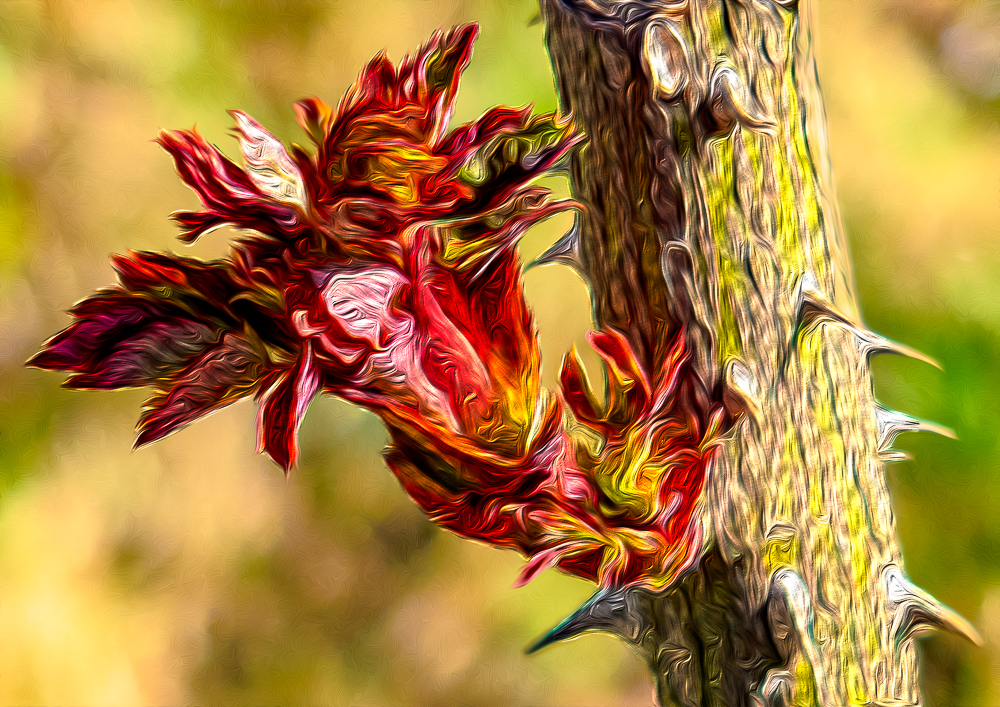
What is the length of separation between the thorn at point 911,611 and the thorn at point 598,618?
109 mm

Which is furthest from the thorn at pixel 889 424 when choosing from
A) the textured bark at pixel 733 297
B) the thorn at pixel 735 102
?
the thorn at pixel 735 102

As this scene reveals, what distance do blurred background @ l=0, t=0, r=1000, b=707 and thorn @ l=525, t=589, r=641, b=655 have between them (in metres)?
0.21

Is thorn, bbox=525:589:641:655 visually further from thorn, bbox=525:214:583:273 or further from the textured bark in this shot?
thorn, bbox=525:214:583:273

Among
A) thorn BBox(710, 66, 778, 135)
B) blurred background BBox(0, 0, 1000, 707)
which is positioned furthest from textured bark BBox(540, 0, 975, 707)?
blurred background BBox(0, 0, 1000, 707)

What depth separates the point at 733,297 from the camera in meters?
0.25

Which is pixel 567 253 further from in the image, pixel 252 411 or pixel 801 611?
pixel 252 411

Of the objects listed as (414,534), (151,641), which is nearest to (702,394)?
(414,534)

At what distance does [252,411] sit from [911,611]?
40 centimetres

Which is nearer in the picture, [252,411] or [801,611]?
[801,611]

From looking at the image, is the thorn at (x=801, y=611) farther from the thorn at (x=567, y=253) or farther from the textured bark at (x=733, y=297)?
the thorn at (x=567, y=253)

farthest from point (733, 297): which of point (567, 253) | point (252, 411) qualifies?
point (252, 411)

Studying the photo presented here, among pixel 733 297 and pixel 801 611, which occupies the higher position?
pixel 733 297

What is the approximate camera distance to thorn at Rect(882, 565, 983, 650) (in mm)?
276

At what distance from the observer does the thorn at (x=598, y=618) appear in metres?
0.24
